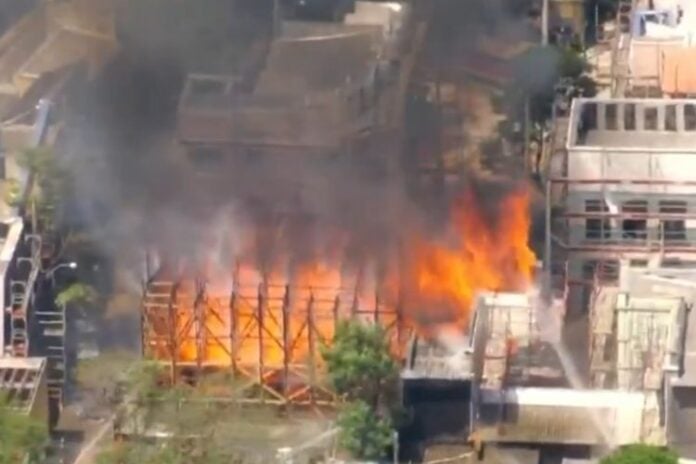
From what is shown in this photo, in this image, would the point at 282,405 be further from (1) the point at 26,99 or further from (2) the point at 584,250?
(1) the point at 26,99

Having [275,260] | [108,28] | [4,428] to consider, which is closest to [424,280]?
[275,260]

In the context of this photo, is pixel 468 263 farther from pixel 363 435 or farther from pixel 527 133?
pixel 527 133

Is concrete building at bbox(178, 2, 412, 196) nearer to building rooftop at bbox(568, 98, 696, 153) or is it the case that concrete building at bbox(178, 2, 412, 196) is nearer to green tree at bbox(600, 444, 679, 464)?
building rooftop at bbox(568, 98, 696, 153)

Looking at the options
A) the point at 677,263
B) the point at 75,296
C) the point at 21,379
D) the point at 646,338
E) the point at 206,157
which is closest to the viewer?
the point at 646,338

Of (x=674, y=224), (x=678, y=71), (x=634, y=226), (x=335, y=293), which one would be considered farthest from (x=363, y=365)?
(x=678, y=71)

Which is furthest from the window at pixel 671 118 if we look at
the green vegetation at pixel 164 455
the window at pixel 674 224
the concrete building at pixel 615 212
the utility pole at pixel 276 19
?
the green vegetation at pixel 164 455

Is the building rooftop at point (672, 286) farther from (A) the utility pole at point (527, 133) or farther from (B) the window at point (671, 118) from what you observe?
(A) the utility pole at point (527, 133)
